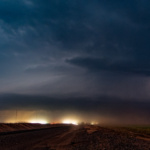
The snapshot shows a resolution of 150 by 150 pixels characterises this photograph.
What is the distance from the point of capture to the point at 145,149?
25625 mm

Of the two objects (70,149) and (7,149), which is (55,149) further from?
(7,149)

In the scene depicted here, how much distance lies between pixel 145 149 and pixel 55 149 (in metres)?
10.4

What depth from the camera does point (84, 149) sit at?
2606cm

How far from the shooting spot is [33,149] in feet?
89.7

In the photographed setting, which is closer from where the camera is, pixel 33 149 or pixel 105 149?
pixel 105 149

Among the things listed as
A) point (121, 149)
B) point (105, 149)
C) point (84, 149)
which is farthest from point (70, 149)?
point (121, 149)

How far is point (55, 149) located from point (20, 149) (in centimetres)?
415

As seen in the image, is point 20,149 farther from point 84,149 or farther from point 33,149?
point 84,149

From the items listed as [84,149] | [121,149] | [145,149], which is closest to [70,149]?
[84,149]

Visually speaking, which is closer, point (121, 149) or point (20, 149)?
point (121, 149)

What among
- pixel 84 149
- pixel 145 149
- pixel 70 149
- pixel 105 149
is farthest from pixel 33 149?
pixel 145 149

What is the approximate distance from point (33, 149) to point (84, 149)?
617 cm

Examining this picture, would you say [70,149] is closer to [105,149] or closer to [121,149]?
[105,149]

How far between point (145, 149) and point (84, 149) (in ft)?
22.4
